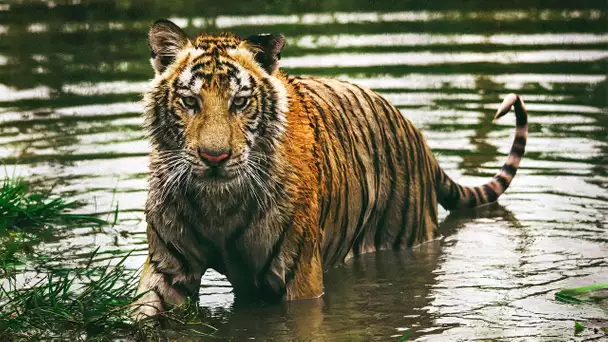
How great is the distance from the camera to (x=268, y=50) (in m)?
5.80

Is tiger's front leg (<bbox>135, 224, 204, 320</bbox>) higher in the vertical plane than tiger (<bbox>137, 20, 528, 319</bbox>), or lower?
lower

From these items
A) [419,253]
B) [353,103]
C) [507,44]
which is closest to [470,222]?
[419,253]

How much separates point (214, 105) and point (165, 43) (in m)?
0.45

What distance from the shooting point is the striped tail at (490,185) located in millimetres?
7781

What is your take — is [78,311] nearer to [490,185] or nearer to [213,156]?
[213,156]

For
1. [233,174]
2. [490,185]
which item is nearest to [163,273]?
[233,174]

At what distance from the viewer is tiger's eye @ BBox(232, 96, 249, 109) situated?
5.60 m

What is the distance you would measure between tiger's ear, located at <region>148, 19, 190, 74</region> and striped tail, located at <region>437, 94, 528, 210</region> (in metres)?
2.39

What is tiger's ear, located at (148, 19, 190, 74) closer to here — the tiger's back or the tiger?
the tiger

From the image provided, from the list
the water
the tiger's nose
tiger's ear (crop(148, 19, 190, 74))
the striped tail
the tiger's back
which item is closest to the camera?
the tiger's nose

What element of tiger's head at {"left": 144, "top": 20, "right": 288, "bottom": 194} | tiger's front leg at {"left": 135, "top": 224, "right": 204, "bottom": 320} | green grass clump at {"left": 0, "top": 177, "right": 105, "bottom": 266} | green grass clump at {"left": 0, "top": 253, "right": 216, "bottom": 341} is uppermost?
tiger's head at {"left": 144, "top": 20, "right": 288, "bottom": 194}

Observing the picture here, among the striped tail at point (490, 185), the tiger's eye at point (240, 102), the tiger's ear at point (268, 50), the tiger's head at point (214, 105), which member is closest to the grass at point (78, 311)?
the tiger's head at point (214, 105)

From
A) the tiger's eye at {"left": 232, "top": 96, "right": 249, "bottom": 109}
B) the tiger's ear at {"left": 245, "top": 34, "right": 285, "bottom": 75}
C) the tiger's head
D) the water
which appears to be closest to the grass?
the water

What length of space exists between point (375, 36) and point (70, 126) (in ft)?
14.7
